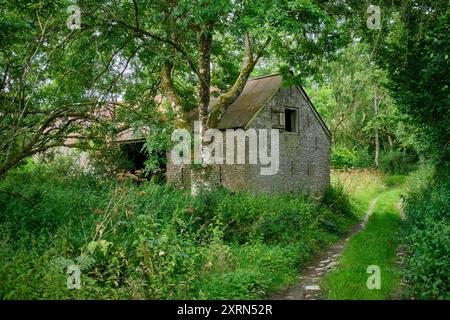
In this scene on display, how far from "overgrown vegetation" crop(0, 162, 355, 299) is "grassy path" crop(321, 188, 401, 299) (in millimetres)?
927

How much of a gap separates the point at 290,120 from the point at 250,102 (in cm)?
257

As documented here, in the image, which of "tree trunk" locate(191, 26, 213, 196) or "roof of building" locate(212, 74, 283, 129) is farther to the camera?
"roof of building" locate(212, 74, 283, 129)

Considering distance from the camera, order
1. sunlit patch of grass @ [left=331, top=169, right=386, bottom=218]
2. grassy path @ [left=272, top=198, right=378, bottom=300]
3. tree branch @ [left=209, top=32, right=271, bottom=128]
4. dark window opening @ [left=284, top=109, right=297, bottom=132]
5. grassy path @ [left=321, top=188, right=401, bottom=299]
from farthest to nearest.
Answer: dark window opening @ [left=284, top=109, right=297, bottom=132]
sunlit patch of grass @ [left=331, top=169, right=386, bottom=218]
tree branch @ [left=209, top=32, right=271, bottom=128]
grassy path @ [left=272, top=198, right=378, bottom=300]
grassy path @ [left=321, top=188, right=401, bottom=299]

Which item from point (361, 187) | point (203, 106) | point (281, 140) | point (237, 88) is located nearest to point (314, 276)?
point (203, 106)

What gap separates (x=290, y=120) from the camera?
60.3 ft

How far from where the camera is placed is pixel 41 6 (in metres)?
7.31

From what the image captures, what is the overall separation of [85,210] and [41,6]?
432cm

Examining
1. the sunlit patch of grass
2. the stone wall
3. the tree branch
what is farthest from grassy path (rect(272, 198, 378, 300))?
the tree branch

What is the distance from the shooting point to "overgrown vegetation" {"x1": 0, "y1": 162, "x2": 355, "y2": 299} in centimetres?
535

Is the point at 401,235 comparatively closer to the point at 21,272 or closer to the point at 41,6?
the point at 21,272

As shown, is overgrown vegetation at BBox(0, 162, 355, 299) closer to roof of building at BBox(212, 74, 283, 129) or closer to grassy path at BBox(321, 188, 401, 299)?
grassy path at BBox(321, 188, 401, 299)

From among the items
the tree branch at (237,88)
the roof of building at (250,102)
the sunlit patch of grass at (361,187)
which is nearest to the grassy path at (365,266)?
the sunlit patch of grass at (361,187)

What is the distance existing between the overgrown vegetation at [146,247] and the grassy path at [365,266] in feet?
3.04

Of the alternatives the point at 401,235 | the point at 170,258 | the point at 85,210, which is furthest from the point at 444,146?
the point at 85,210
